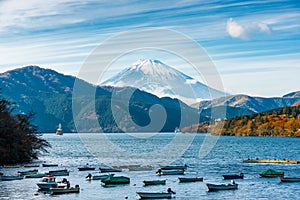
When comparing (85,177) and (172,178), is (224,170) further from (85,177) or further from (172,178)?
(85,177)

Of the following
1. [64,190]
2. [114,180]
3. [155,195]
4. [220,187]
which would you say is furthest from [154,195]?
[114,180]

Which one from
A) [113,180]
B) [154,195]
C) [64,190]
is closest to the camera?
[154,195]

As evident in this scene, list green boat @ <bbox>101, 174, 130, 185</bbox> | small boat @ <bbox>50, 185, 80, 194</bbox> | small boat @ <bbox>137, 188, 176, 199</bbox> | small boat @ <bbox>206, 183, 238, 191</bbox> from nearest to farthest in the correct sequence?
1. small boat @ <bbox>137, 188, 176, 199</bbox>
2. small boat @ <bbox>50, 185, 80, 194</bbox>
3. small boat @ <bbox>206, 183, 238, 191</bbox>
4. green boat @ <bbox>101, 174, 130, 185</bbox>

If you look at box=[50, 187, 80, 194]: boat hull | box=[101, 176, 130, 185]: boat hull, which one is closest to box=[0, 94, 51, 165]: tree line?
box=[101, 176, 130, 185]: boat hull

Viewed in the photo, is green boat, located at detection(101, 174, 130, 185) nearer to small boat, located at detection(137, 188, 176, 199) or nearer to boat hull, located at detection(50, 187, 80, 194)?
boat hull, located at detection(50, 187, 80, 194)

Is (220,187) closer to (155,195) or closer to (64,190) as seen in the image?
(155,195)

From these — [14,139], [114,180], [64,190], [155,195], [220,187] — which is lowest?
[155,195]

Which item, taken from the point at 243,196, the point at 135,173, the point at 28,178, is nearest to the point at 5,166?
the point at 28,178

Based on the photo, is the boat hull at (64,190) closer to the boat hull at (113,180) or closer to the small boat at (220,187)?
the boat hull at (113,180)

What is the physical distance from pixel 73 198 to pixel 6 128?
49.9m

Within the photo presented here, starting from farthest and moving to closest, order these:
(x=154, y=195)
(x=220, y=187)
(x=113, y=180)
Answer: (x=113, y=180)
(x=220, y=187)
(x=154, y=195)

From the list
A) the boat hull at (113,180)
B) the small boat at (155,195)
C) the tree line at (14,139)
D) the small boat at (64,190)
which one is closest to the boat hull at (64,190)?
the small boat at (64,190)

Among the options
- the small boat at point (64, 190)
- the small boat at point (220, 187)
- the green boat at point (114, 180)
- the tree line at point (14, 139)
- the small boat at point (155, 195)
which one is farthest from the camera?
the tree line at point (14, 139)

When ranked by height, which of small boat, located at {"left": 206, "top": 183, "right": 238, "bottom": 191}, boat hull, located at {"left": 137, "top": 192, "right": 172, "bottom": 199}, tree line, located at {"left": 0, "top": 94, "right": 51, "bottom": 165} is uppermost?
tree line, located at {"left": 0, "top": 94, "right": 51, "bottom": 165}
